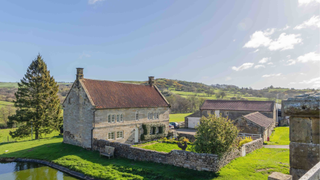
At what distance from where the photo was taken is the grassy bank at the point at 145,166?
1367 centimetres

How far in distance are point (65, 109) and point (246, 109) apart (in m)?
35.6

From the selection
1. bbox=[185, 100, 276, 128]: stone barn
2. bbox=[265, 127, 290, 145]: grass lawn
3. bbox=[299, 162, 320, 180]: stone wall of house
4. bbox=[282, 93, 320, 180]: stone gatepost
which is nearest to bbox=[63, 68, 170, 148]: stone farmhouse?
bbox=[185, 100, 276, 128]: stone barn

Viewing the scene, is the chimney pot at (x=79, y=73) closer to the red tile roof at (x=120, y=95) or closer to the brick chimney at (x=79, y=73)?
the brick chimney at (x=79, y=73)

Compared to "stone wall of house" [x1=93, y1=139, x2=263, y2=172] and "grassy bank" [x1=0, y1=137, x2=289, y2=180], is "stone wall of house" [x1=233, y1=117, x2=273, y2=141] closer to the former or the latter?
"grassy bank" [x1=0, y1=137, x2=289, y2=180]

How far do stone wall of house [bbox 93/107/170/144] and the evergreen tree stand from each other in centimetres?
1759

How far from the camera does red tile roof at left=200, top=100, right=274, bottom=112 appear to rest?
41.2 meters

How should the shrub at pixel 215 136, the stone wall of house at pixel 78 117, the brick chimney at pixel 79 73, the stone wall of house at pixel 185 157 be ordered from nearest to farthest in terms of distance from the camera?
the stone wall of house at pixel 185 157, the shrub at pixel 215 136, the stone wall of house at pixel 78 117, the brick chimney at pixel 79 73

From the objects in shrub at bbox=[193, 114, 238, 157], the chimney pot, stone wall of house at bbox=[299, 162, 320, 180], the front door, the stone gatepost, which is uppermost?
the chimney pot

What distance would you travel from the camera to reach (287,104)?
10.1 feet

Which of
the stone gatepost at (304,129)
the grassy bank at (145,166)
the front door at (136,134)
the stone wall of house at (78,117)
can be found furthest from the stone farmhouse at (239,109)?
the stone gatepost at (304,129)

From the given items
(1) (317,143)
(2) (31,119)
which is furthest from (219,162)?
(2) (31,119)

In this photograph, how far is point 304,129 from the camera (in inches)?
121

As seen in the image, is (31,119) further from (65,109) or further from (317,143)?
(317,143)

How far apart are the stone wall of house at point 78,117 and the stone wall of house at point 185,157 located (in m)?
5.11
